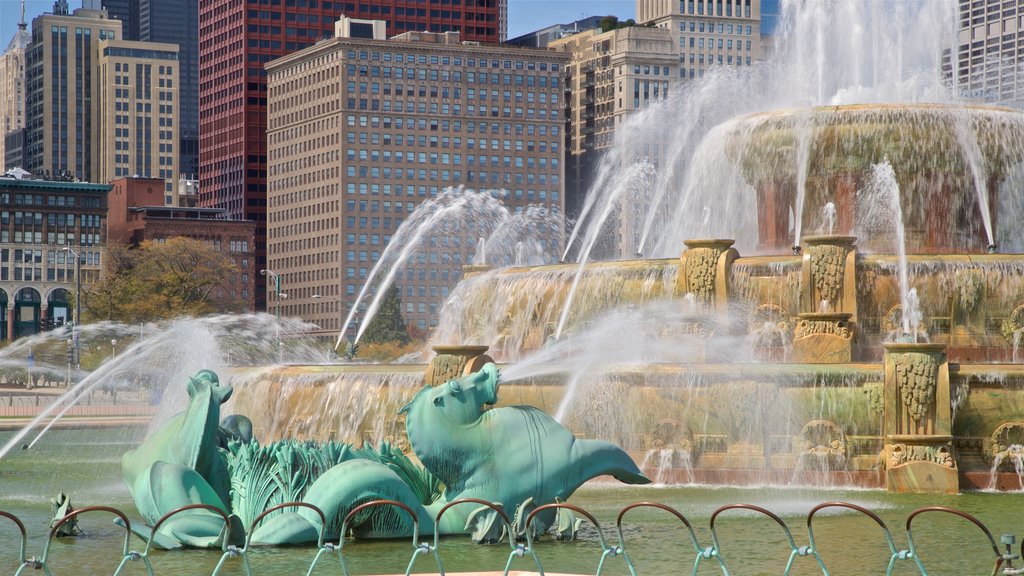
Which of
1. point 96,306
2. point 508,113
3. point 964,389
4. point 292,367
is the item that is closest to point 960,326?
point 964,389

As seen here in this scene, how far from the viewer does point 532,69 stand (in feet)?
639

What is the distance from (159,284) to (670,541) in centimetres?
10365

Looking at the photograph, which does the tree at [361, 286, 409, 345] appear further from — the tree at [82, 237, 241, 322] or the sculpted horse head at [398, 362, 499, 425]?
the sculpted horse head at [398, 362, 499, 425]

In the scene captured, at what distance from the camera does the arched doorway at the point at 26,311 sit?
187000mm

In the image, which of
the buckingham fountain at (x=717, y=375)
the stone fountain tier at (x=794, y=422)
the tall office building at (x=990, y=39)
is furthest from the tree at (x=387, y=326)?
the stone fountain tier at (x=794, y=422)

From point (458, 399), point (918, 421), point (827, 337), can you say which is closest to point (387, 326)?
point (827, 337)

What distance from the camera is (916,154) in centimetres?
3741

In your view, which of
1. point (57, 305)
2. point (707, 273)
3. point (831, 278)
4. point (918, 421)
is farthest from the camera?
point (57, 305)

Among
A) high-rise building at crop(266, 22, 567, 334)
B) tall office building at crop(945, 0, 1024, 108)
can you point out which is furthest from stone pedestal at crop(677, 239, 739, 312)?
high-rise building at crop(266, 22, 567, 334)

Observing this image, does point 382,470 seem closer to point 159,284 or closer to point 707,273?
point 707,273

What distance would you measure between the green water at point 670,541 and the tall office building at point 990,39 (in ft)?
350

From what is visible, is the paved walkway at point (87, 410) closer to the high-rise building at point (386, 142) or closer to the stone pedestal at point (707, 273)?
the stone pedestal at point (707, 273)

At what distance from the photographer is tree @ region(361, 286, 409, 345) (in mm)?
144250

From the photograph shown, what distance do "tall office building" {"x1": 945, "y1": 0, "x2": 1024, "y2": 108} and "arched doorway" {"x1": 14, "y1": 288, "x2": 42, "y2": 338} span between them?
10254 cm
